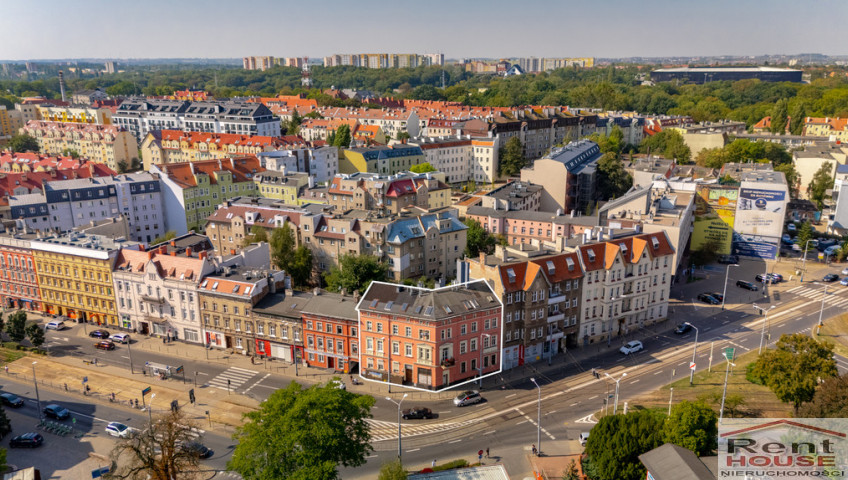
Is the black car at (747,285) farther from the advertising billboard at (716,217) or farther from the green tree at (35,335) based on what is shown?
the green tree at (35,335)

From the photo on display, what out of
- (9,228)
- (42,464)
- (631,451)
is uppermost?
(9,228)

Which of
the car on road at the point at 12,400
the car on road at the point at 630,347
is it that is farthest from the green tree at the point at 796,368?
the car on road at the point at 12,400

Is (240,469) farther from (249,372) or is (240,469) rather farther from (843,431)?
(843,431)

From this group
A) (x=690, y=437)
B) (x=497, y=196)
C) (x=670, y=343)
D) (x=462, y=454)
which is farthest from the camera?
(x=497, y=196)

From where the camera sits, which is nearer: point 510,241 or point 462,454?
point 462,454

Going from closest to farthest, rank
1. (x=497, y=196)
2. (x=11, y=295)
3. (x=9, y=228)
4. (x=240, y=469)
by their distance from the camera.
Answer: (x=240, y=469) < (x=11, y=295) < (x=9, y=228) < (x=497, y=196)

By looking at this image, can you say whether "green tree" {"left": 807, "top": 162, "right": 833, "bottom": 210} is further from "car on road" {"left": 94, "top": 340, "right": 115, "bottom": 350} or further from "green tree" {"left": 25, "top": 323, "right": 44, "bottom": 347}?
"green tree" {"left": 25, "top": 323, "right": 44, "bottom": 347}

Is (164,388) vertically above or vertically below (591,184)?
below

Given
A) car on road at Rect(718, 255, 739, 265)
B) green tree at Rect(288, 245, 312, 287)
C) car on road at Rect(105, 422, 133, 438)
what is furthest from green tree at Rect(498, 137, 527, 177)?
car on road at Rect(105, 422, 133, 438)

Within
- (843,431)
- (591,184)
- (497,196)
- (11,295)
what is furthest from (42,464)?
(591,184)
